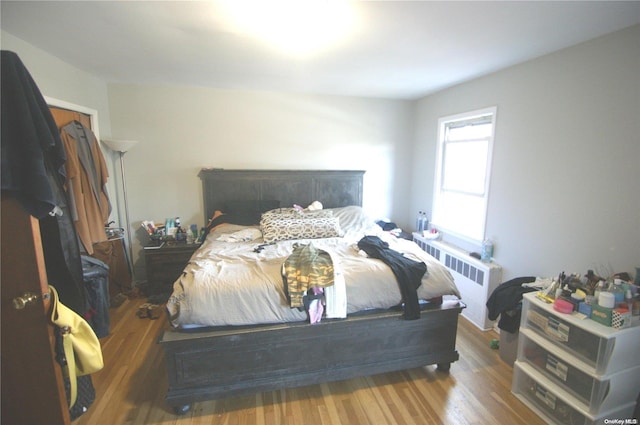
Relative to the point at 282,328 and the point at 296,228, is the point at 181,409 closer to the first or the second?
the point at 282,328

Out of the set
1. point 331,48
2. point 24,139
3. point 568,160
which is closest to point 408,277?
point 568,160

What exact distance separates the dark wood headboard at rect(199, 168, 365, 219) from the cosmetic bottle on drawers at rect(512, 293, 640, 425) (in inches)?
91.4

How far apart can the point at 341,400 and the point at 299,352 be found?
419mm

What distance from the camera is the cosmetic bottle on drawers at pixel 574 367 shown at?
1.56 m

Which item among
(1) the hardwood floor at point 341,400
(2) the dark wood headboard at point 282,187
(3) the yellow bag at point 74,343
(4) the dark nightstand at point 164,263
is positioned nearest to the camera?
(3) the yellow bag at point 74,343

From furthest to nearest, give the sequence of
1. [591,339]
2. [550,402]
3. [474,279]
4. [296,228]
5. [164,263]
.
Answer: [164,263]
[296,228]
[474,279]
[550,402]
[591,339]

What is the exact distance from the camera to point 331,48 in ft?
7.14

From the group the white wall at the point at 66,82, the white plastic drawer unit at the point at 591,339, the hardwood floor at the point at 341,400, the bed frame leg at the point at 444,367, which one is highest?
the white wall at the point at 66,82

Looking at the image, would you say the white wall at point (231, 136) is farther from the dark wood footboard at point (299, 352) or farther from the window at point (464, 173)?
the dark wood footboard at point (299, 352)

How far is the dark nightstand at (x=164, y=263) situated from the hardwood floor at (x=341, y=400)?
2.99 feet

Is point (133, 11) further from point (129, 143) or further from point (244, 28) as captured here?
point (129, 143)

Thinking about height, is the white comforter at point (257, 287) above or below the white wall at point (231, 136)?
below

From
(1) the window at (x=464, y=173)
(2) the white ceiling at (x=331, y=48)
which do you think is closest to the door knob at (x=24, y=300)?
(2) the white ceiling at (x=331, y=48)

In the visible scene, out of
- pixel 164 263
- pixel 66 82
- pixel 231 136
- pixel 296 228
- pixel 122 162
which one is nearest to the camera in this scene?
pixel 66 82
